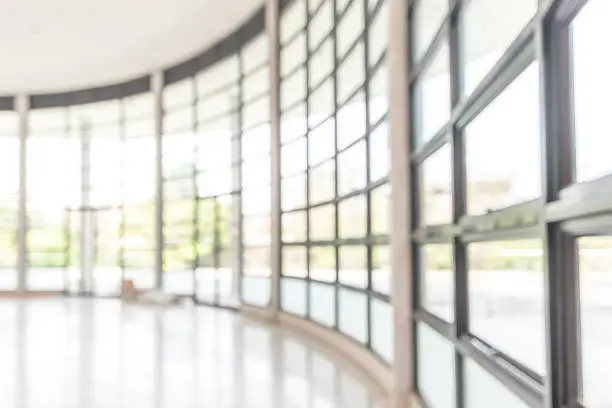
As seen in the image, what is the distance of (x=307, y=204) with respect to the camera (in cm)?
841

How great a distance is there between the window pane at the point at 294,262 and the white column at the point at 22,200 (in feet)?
29.5

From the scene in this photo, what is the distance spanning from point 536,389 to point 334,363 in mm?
4432

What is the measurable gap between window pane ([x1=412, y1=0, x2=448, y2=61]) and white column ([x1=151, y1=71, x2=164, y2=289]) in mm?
9866

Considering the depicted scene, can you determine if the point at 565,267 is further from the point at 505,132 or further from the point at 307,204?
the point at 307,204

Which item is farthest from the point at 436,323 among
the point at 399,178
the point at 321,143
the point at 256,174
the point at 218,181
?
the point at 218,181

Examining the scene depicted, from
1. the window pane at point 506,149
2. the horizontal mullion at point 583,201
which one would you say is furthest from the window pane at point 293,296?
the horizontal mullion at point 583,201

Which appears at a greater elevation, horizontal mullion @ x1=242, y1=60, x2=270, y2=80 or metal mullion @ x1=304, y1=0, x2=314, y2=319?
horizontal mullion @ x1=242, y1=60, x2=270, y2=80

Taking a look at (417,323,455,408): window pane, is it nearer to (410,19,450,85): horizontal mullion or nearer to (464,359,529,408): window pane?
(464,359,529,408): window pane

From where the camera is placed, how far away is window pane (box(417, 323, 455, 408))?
3537mm

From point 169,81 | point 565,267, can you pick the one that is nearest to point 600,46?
point 565,267

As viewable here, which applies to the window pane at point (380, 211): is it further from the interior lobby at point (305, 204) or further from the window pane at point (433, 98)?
the window pane at point (433, 98)

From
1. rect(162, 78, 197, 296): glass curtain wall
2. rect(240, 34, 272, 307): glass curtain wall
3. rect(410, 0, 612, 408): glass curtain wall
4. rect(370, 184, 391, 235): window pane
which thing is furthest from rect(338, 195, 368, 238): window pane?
rect(162, 78, 197, 296): glass curtain wall

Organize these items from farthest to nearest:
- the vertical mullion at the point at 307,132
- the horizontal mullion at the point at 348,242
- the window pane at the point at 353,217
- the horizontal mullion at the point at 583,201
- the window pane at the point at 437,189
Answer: the vertical mullion at the point at 307,132, the window pane at the point at 353,217, the horizontal mullion at the point at 348,242, the window pane at the point at 437,189, the horizontal mullion at the point at 583,201

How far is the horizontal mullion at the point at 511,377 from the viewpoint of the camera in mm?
2020
